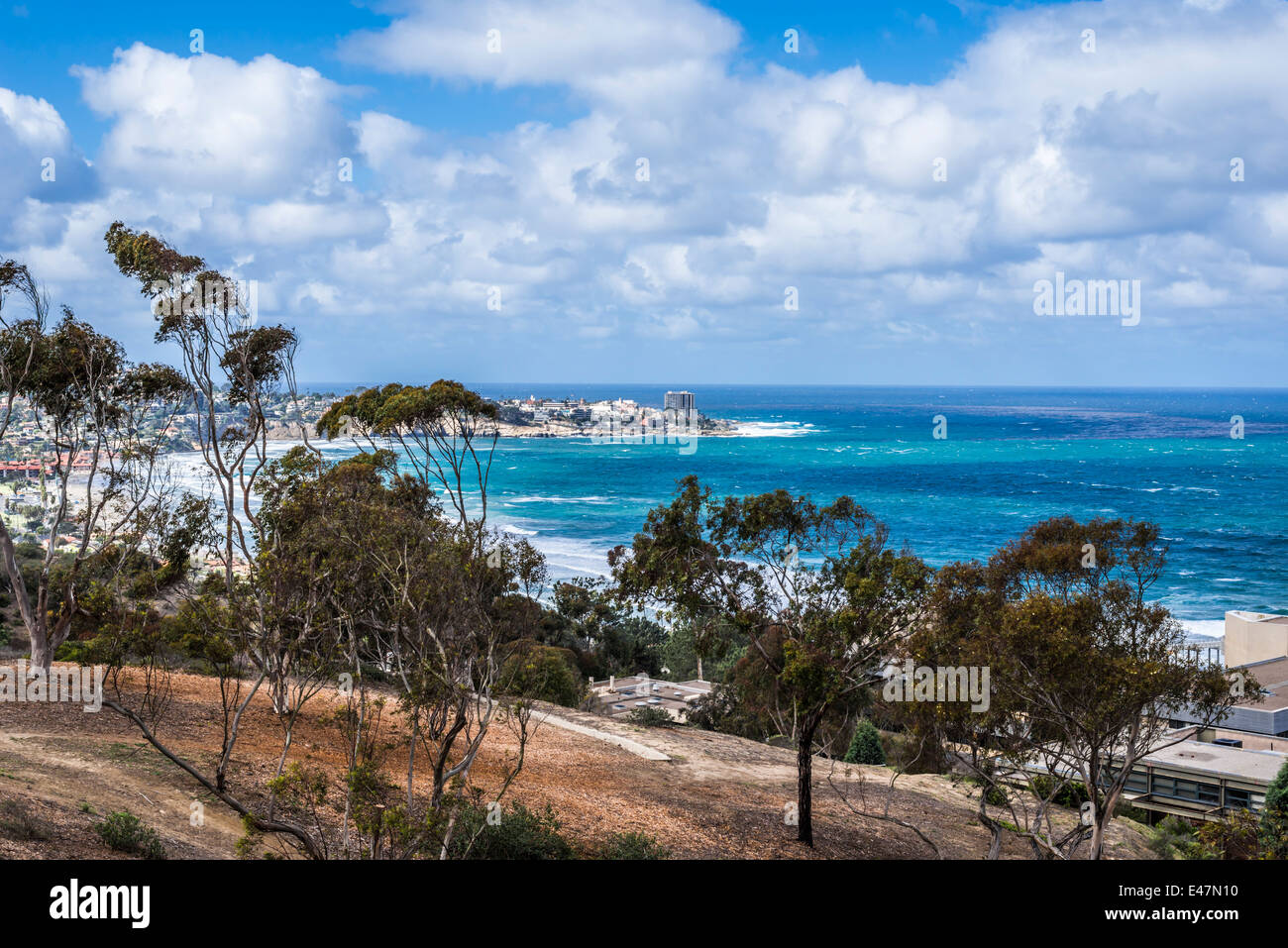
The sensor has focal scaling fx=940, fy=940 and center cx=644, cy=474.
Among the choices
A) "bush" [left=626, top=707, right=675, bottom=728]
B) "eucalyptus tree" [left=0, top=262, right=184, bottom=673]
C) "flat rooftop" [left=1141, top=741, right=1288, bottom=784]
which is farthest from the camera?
"bush" [left=626, top=707, right=675, bottom=728]

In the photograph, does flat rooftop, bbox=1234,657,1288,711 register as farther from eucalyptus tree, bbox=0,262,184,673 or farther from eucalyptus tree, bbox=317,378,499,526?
eucalyptus tree, bbox=0,262,184,673

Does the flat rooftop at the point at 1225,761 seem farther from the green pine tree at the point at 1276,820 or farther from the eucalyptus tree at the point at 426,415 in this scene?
the eucalyptus tree at the point at 426,415

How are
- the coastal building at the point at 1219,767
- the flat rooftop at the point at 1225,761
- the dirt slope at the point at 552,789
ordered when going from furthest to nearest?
1. the flat rooftop at the point at 1225,761
2. the coastal building at the point at 1219,767
3. the dirt slope at the point at 552,789

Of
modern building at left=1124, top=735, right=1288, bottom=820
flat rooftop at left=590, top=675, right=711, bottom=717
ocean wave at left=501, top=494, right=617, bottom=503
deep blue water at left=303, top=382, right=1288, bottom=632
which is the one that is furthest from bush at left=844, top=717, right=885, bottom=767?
ocean wave at left=501, top=494, right=617, bottom=503

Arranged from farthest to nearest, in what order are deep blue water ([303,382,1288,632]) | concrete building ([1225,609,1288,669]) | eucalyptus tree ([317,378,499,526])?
deep blue water ([303,382,1288,632]) → concrete building ([1225,609,1288,669]) → eucalyptus tree ([317,378,499,526])

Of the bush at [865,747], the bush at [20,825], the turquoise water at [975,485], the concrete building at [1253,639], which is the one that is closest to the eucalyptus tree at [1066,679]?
the bush at [865,747]

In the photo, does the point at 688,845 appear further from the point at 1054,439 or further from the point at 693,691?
the point at 1054,439

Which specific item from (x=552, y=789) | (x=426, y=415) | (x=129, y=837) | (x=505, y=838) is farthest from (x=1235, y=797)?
(x=129, y=837)
